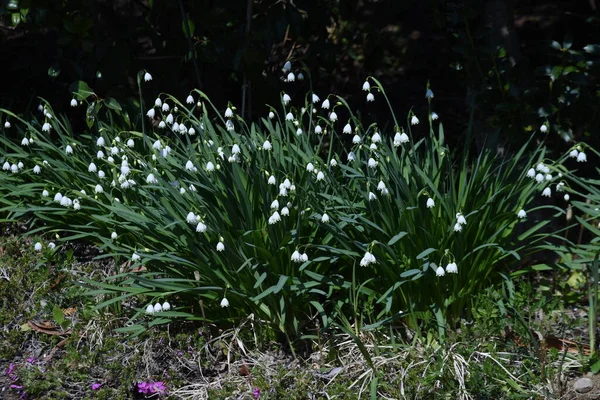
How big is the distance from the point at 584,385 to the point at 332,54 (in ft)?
8.65

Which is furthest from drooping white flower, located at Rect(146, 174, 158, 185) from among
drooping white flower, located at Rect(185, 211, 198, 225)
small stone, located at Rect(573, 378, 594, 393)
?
small stone, located at Rect(573, 378, 594, 393)

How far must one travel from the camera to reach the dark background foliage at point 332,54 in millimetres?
4082

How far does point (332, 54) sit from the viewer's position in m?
4.80

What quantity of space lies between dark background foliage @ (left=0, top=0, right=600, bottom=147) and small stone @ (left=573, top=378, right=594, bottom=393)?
1.27 meters

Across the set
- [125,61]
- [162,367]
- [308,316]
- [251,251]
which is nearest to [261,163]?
[251,251]

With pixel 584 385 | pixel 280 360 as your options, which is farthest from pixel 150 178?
pixel 584 385

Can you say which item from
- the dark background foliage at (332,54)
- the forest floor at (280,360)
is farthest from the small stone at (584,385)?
the dark background foliage at (332,54)

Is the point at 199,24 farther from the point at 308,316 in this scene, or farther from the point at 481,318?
the point at 481,318

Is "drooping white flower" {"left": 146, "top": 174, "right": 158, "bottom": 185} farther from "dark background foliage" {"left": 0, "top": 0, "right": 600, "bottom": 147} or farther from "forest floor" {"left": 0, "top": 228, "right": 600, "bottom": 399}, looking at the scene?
"dark background foliage" {"left": 0, "top": 0, "right": 600, "bottom": 147}

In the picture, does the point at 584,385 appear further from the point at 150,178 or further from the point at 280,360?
the point at 150,178

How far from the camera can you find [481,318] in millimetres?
3268

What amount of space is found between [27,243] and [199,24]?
69.1 inches

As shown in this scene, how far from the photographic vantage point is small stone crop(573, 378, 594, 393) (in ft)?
9.86

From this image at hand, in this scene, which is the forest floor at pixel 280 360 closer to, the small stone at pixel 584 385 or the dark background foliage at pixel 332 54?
the small stone at pixel 584 385
